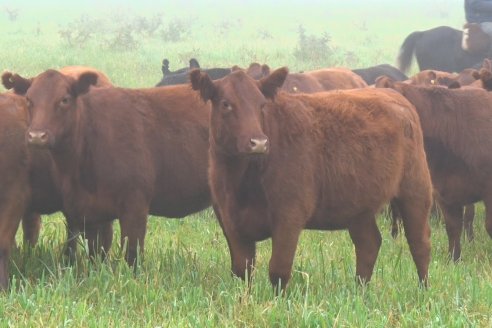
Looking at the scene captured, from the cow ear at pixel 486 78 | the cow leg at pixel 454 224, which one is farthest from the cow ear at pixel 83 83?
the cow ear at pixel 486 78

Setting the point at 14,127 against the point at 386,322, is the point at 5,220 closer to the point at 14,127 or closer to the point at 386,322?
the point at 14,127

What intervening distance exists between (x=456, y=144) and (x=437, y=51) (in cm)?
1171

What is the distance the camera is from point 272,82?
5.26 meters

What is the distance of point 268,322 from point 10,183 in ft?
6.42

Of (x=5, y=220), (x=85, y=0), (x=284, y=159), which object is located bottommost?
(x=85, y=0)

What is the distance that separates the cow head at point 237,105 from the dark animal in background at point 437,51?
13.1 meters

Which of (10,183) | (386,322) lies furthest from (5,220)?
(386,322)

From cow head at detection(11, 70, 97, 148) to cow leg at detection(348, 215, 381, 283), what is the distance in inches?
80.1

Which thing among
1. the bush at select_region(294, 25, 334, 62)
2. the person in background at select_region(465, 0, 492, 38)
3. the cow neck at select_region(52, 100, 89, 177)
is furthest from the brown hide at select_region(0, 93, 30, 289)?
the bush at select_region(294, 25, 334, 62)

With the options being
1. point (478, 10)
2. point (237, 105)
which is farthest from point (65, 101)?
point (478, 10)

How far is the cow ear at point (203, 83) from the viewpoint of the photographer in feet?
16.9

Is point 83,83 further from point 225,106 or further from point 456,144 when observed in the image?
point 456,144

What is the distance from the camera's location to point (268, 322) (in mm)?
4520

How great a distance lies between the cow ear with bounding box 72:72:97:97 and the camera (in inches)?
222
